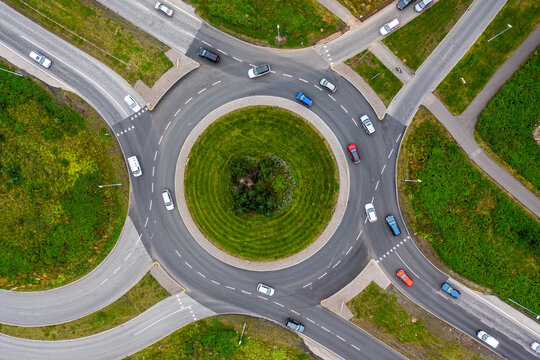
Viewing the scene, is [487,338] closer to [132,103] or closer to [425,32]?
[425,32]

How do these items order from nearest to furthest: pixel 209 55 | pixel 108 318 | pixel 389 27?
pixel 209 55 < pixel 389 27 < pixel 108 318

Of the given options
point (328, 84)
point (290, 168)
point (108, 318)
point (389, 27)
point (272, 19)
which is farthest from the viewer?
point (108, 318)

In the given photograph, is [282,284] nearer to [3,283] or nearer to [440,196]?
[440,196]

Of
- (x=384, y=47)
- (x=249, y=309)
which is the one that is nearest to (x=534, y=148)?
(x=384, y=47)

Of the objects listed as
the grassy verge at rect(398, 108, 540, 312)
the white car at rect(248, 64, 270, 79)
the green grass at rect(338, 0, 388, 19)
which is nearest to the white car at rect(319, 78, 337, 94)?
the white car at rect(248, 64, 270, 79)

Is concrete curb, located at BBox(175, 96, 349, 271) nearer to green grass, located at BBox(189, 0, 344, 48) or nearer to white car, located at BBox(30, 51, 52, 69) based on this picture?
green grass, located at BBox(189, 0, 344, 48)

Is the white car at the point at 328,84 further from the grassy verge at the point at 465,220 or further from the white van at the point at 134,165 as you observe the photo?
the white van at the point at 134,165

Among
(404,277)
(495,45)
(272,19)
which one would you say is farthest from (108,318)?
(495,45)
